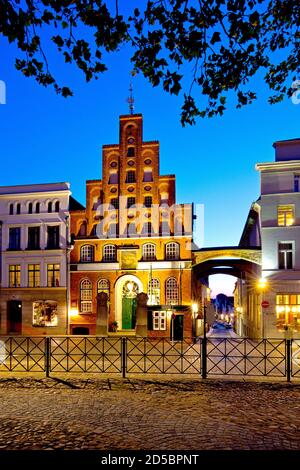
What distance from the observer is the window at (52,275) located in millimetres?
31703

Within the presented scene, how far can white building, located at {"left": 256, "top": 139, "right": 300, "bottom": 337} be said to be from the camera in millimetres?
26359

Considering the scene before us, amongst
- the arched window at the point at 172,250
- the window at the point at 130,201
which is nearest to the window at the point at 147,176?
the window at the point at 130,201

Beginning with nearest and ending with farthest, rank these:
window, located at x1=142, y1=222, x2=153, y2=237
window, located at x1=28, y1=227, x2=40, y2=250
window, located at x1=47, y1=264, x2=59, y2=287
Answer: window, located at x1=142, y1=222, x2=153, y2=237 → window, located at x1=47, y1=264, x2=59, y2=287 → window, located at x1=28, y1=227, x2=40, y2=250

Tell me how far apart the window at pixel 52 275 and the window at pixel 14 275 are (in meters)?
2.55

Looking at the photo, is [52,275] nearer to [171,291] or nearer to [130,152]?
[171,291]

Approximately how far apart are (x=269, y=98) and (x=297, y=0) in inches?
77.6

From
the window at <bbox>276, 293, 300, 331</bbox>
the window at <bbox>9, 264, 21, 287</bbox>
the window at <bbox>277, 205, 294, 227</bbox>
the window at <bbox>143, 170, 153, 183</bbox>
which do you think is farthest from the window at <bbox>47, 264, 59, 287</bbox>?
the window at <bbox>277, 205, 294, 227</bbox>

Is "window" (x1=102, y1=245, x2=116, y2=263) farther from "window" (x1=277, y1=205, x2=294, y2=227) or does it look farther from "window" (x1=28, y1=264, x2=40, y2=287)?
"window" (x1=277, y1=205, x2=294, y2=227)

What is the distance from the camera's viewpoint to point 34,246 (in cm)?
3253

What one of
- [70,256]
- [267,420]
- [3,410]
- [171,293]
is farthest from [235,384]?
[70,256]

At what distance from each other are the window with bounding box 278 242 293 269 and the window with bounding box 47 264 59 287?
55.2 ft

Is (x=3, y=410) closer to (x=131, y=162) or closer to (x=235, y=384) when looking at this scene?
(x=235, y=384)

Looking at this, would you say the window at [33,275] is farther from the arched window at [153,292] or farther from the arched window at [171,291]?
the arched window at [171,291]

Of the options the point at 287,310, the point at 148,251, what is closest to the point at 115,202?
the point at 148,251
